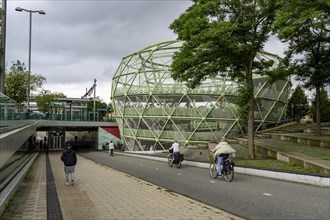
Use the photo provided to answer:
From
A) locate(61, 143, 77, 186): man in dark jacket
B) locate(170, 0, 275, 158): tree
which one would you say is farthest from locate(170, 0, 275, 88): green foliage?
locate(61, 143, 77, 186): man in dark jacket

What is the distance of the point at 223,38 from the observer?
1498cm

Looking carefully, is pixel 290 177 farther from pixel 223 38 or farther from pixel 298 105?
pixel 298 105

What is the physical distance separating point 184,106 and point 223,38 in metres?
21.4

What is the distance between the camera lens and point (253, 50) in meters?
16.8

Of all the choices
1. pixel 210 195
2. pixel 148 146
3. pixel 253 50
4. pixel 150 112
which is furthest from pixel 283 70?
pixel 148 146

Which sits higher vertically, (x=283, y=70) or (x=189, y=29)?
(x=189, y=29)

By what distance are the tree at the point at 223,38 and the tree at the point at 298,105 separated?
90.8 feet

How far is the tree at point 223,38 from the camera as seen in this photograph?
50.0 feet

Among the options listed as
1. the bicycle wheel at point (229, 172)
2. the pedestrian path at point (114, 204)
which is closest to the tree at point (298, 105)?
the bicycle wheel at point (229, 172)

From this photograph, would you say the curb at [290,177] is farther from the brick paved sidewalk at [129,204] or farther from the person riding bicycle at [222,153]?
the brick paved sidewalk at [129,204]

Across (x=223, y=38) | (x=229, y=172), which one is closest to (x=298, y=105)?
(x=223, y=38)

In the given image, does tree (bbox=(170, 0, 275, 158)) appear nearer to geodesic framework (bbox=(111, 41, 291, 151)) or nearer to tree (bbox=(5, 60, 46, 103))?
geodesic framework (bbox=(111, 41, 291, 151))

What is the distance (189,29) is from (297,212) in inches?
408

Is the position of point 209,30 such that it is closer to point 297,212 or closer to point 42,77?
point 297,212
